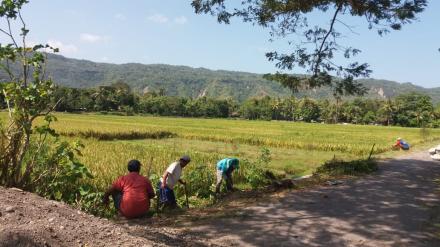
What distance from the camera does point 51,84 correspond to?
7.25 m

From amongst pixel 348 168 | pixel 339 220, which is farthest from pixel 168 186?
pixel 348 168

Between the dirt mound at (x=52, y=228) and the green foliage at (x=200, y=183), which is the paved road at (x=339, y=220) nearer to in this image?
the dirt mound at (x=52, y=228)

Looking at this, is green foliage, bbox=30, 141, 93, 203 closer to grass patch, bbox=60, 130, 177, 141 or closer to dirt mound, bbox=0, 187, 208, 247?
dirt mound, bbox=0, 187, 208, 247

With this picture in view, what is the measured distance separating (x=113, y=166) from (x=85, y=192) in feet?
19.7

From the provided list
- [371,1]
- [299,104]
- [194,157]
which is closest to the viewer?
[371,1]

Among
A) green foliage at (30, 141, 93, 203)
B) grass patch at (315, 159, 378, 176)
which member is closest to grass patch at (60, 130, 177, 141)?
grass patch at (315, 159, 378, 176)

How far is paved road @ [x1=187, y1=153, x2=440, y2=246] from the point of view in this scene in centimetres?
683

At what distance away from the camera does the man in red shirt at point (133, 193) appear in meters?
7.73

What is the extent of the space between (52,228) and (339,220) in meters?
5.35

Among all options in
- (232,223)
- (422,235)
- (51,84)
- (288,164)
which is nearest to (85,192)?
(51,84)

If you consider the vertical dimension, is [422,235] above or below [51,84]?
below

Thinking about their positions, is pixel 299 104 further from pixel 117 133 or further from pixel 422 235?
pixel 422 235

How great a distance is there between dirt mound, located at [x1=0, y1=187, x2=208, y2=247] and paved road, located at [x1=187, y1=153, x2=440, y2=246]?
156 centimetres

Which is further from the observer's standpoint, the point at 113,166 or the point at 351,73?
the point at 113,166
